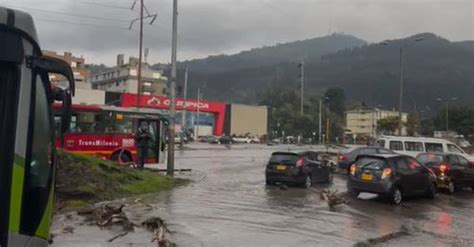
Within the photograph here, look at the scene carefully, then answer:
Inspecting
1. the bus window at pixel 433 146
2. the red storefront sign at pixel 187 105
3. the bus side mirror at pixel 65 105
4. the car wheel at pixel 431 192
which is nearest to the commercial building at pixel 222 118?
the red storefront sign at pixel 187 105

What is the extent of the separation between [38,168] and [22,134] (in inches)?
14.1

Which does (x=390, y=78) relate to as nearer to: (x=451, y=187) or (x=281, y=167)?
(x=451, y=187)

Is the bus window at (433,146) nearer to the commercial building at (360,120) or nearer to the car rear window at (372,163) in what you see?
the car rear window at (372,163)

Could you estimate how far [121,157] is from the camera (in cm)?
2617

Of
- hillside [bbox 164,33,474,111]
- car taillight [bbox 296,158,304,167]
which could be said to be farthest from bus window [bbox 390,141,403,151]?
hillside [bbox 164,33,474,111]

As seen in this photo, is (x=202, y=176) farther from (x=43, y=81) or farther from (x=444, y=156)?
(x=43, y=81)

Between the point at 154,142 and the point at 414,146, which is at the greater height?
the point at 414,146

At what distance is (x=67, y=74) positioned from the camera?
501 cm

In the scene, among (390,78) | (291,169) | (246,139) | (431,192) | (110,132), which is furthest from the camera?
(390,78)

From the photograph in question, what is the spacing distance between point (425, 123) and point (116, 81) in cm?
6605

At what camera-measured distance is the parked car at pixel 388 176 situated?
18.0m

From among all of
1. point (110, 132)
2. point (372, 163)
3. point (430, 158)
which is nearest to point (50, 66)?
point (372, 163)

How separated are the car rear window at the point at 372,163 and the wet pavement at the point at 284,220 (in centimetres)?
108

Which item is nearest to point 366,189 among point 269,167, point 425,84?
point 269,167
